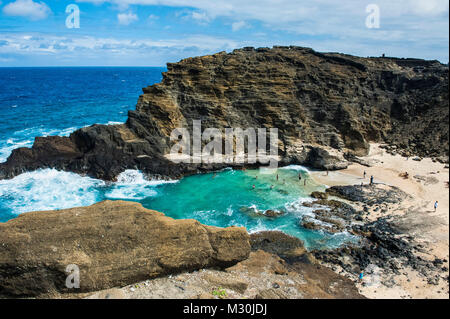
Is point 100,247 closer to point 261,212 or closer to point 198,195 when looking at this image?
point 261,212

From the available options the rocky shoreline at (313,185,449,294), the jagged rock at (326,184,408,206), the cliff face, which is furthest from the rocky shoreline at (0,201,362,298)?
the cliff face

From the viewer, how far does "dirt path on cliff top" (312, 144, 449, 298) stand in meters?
15.0

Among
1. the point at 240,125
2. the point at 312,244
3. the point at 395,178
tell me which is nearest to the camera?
the point at 312,244

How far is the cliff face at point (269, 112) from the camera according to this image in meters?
40.9

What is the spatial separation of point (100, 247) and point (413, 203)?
2939 cm

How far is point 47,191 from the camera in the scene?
113ft

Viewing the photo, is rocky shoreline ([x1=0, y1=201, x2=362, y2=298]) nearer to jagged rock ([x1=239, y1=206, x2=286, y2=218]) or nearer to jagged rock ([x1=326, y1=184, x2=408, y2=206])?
jagged rock ([x1=239, y1=206, x2=286, y2=218])

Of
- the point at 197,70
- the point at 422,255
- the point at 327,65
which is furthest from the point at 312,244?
the point at 327,65

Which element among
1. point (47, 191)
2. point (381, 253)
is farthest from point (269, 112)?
point (47, 191)

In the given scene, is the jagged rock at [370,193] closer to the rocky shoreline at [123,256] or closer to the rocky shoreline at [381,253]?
the rocky shoreline at [381,253]

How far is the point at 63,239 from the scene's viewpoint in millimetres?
13797

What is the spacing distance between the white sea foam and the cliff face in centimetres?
169
